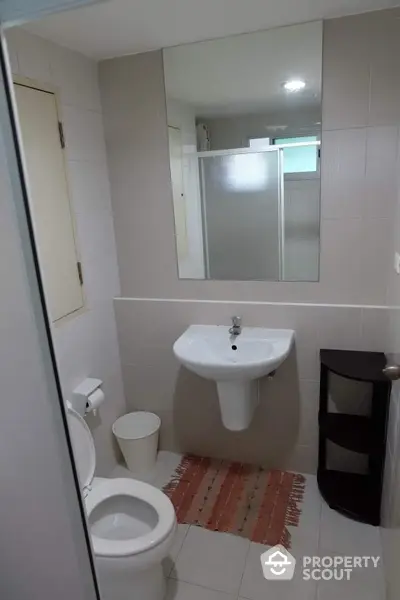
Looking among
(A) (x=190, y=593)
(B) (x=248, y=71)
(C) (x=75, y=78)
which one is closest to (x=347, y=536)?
(A) (x=190, y=593)

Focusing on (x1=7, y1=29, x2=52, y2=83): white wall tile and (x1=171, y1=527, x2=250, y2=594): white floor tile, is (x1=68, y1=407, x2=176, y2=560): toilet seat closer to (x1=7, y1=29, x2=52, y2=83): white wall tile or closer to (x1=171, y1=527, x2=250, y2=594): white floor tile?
(x1=171, y1=527, x2=250, y2=594): white floor tile

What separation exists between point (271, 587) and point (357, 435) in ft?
2.35

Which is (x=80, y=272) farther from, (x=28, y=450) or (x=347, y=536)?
(x=347, y=536)

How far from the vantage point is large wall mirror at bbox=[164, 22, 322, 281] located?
5.76 ft

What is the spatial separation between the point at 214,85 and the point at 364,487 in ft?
Result: 6.73

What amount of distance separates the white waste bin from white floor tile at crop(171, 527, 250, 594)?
0.49m

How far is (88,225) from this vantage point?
196 cm

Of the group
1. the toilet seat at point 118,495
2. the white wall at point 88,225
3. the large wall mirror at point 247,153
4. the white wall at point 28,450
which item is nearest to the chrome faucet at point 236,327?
the large wall mirror at point 247,153

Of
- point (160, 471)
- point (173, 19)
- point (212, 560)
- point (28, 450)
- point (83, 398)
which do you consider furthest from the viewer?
point (160, 471)

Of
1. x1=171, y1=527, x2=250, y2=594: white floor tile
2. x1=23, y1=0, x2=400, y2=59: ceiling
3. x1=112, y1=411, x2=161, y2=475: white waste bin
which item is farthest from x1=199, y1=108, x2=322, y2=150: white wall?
x1=171, y1=527, x2=250, y2=594: white floor tile

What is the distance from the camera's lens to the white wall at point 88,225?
1703 mm

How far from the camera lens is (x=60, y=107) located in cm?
174

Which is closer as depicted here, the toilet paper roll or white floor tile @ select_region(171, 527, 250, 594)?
white floor tile @ select_region(171, 527, 250, 594)

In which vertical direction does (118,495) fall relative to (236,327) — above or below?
below
